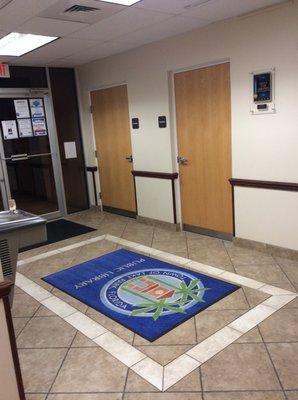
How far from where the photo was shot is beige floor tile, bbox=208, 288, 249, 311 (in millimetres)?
2945

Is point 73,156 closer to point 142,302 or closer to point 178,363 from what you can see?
point 142,302

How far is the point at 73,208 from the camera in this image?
252 inches

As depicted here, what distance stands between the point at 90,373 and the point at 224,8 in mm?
3348

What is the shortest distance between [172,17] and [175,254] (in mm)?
2533

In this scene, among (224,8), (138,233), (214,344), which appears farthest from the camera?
(138,233)

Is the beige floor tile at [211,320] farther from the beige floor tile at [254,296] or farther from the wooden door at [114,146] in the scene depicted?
the wooden door at [114,146]

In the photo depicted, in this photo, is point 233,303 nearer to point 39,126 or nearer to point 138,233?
point 138,233

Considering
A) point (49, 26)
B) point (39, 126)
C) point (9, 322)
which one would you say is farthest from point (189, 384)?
point (39, 126)

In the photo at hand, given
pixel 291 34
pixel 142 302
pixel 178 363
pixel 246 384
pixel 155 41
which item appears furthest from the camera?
pixel 155 41

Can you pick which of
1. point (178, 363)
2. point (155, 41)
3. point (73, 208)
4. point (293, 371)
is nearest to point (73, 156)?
point (73, 208)

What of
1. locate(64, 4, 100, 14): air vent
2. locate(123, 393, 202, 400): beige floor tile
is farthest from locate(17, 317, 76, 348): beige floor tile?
locate(64, 4, 100, 14): air vent

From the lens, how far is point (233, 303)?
301 centimetres

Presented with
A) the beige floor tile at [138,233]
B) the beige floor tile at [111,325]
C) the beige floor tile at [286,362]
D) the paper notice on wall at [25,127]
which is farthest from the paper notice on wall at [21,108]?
the beige floor tile at [286,362]

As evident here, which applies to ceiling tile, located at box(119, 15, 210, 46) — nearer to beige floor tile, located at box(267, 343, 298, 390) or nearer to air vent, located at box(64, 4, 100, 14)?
air vent, located at box(64, 4, 100, 14)
